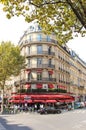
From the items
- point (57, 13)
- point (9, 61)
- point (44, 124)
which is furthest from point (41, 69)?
point (57, 13)

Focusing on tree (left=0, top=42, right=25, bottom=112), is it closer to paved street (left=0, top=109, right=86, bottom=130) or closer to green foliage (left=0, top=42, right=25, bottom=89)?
green foliage (left=0, top=42, right=25, bottom=89)

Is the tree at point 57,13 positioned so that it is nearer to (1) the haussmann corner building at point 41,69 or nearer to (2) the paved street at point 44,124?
(2) the paved street at point 44,124

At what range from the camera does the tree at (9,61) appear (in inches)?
2712

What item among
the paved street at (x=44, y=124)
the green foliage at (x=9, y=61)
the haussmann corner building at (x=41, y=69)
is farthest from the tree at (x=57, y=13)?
the haussmann corner building at (x=41, y=69)

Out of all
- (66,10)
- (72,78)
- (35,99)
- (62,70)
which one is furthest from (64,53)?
(66,10)

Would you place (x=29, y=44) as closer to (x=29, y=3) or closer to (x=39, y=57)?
(x=39, y=57)

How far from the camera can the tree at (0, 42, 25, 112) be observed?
68.9 m

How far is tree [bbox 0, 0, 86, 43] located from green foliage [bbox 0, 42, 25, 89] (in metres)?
53.0

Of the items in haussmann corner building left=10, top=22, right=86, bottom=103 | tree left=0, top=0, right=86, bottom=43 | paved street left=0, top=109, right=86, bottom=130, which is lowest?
paved street left=0, top=109, right=86, bottom=130

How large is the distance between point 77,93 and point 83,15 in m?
103

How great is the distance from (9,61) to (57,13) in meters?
55.0

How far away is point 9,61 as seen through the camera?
68875 millimetres

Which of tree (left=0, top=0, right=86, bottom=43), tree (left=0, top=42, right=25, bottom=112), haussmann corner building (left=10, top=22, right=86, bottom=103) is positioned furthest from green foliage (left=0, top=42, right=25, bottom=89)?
tree (left=0, top=0, right=86, bottom=43)

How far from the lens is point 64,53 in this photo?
9275 centimetres
